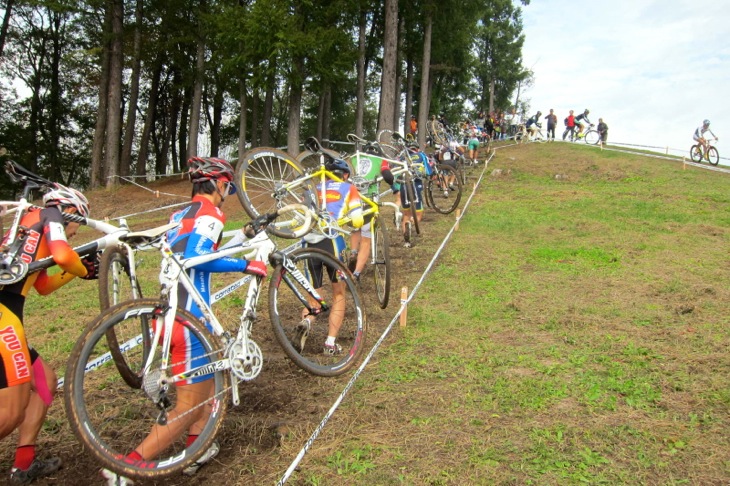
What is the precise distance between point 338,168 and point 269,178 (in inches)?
35.5

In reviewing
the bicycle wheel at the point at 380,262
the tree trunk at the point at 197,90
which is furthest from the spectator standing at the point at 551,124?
the bicycle wheel at the point at 380,262

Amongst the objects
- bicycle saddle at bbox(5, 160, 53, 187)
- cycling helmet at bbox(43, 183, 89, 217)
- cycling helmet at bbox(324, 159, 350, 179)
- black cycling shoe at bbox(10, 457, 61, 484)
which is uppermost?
cycling helmet at bbox(324, 159, 350, 179)

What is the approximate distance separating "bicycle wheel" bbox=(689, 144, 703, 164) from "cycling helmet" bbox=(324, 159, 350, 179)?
22.0 metres

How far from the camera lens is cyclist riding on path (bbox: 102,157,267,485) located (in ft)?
9.99

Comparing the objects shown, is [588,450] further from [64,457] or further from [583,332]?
[64,457]

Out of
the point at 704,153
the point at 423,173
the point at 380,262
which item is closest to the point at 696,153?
the point at 704,153

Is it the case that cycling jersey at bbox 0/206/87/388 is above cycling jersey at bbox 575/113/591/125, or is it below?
below

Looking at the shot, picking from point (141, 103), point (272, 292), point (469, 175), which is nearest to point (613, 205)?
point (469, 175)

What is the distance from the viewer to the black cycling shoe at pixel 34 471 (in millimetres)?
3301

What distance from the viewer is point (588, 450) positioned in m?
3.62

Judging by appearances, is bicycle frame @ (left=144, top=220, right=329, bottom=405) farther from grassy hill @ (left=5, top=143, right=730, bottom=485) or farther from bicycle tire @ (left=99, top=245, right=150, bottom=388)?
grassy hill @ (left=5, top=143, right=730, bottom=485)

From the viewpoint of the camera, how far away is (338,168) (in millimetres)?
6293

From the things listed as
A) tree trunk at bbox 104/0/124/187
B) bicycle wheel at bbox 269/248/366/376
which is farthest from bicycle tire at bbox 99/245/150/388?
tree trunk at bbox 104/0/124/187

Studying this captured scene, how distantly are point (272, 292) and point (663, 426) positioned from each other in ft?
11.1
